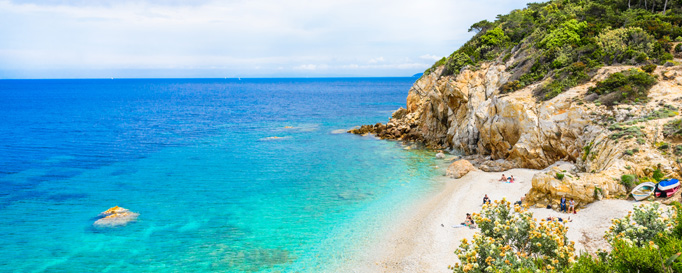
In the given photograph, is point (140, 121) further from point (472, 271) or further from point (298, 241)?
point (472, 271)

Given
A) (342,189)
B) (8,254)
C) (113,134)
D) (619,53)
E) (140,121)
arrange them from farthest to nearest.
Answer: (140,121), (113,134), (619,53), (342,189), (8,254)

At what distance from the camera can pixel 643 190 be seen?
23.8 meters

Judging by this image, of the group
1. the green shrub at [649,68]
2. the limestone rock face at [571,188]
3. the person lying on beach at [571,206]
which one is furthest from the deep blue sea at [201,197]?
the green shrub at [649,68]

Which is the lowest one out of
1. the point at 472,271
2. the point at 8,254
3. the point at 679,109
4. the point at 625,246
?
the point at 8,254

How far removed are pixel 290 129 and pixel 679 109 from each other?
5793cm

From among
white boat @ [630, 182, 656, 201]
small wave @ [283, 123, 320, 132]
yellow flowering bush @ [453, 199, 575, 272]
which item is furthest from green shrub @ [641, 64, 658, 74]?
small wave @ [283, 123, 320, 132]

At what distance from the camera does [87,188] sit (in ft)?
123

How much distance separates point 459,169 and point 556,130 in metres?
9.53

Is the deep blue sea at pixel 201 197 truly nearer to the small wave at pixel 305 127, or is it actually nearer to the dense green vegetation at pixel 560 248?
the small wave at pixel 305 127

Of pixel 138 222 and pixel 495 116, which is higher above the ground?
pixel 495 116

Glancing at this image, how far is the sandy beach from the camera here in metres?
22.7

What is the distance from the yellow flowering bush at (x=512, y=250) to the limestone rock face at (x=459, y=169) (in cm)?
2469

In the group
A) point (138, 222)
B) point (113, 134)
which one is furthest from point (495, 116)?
point (113, 134)

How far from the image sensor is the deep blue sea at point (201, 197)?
24516 millimetres
